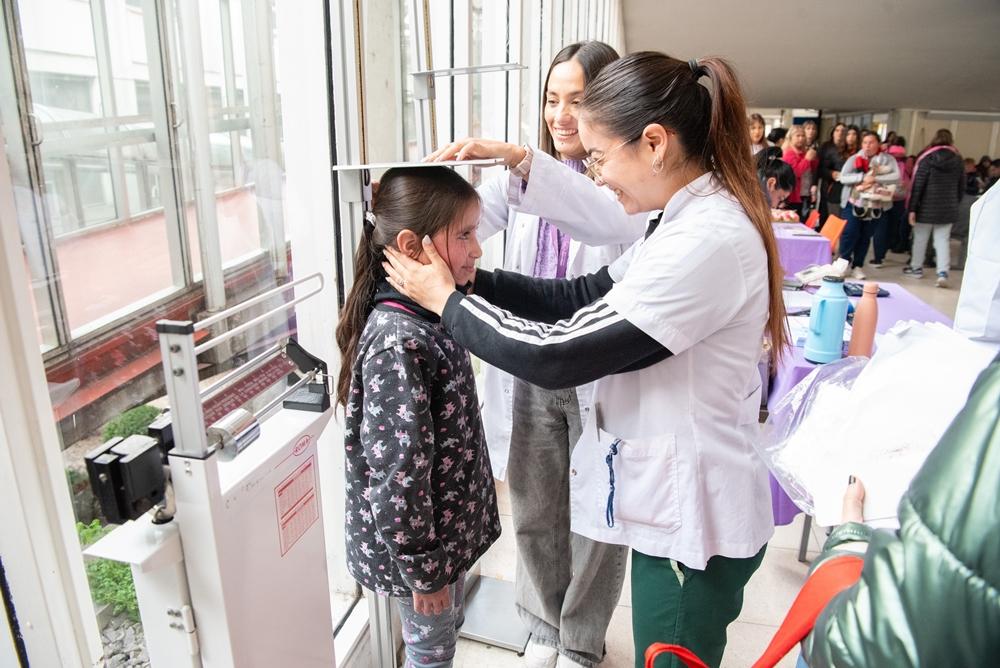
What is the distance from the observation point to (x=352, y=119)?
1.23 metres

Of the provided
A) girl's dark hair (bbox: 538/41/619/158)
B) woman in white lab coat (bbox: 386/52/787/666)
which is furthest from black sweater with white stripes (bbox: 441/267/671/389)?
girl's dark hair (bbox: 538/41/619/158)

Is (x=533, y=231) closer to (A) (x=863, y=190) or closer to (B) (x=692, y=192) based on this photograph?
(B) (x=692, y=192)

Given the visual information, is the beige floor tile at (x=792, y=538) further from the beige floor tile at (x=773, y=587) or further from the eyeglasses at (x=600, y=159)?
the eyeglasses at (x=600, y=159)

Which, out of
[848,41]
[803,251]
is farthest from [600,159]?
[848,41]

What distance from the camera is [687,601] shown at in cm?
112

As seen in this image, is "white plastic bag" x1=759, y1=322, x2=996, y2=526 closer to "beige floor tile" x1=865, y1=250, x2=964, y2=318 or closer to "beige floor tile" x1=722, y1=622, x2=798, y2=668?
"beige floor tile" x1=722, y1=622, x2=798, y2=668

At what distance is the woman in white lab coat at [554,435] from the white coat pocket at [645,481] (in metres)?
0.35

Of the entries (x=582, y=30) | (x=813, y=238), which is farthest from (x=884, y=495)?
(x=582, y=30)

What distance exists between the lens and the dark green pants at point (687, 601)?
1114 mm

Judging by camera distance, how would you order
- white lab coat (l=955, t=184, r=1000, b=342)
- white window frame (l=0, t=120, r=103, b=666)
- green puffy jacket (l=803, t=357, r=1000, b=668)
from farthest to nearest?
white lab coat (l=955, t=184, r=1000, b=342) < white window frame (l=0, t=120, r=103, b=666) < green puffy jacket (l=803, t=357, r=1000, b=668)

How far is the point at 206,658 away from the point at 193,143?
2.84 feet

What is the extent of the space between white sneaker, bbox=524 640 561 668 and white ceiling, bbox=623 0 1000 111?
6341 millimetres

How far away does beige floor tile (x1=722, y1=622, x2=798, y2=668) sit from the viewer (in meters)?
1.88

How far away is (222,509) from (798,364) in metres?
1.79
